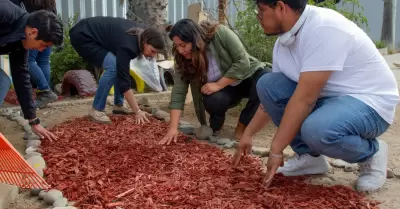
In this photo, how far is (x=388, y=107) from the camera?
103 inches

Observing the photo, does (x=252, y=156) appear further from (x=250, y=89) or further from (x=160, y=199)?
(x=160, y=199)

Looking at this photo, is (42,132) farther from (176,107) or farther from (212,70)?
(212,70)

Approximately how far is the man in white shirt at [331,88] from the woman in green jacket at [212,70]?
999mm

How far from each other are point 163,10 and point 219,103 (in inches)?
123

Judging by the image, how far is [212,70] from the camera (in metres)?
3.94

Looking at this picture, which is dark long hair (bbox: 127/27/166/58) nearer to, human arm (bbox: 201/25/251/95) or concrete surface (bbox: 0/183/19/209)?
human arm (bbox: 201/25/251/95)

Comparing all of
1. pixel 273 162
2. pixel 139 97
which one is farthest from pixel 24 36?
pixel 139 97

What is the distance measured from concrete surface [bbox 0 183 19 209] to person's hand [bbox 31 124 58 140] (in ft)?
3.30

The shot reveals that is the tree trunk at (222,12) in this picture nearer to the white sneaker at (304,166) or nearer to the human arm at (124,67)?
the human arm at (124,67)

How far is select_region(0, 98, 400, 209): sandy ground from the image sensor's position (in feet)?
8.67

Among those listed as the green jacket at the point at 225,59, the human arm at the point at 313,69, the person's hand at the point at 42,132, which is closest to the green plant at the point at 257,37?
the green jacket at the point at 225,59

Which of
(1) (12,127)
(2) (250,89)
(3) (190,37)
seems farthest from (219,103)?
(1) (12,127)

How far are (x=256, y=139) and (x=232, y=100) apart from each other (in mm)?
390

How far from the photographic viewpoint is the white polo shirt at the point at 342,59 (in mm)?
2381
